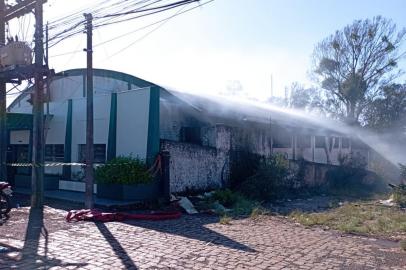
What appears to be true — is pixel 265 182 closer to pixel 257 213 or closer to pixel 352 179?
pixel 257 213

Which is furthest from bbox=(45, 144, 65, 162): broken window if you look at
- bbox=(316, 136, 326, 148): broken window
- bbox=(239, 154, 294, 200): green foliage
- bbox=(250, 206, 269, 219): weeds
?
bbox=(316, 136, 326, 148): broken window

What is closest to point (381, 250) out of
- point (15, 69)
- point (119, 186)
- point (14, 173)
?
point (119, 186)

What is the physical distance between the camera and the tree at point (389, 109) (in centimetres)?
4006

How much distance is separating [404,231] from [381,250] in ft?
7.07

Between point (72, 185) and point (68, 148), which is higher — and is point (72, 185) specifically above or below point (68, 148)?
below

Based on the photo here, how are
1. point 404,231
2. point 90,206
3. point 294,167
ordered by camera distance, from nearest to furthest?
point 404,231, point 90,206, point 294,167

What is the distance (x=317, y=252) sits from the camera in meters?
7.55

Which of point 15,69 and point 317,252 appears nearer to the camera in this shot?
point 317,252

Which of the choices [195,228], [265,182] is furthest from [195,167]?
[195,228]

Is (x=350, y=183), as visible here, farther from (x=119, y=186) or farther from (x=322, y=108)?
(x=322, y=108)

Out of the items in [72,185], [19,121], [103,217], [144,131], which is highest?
[19,121]

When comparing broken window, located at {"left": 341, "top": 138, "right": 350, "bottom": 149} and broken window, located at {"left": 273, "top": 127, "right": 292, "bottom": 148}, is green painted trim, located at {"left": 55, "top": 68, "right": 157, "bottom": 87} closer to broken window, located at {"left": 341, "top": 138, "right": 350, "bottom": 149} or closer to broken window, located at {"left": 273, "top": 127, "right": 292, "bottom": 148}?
broken window, located at {"left": 273, "top": 127, "right": 292, "bottom": 148}

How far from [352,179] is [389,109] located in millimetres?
18751

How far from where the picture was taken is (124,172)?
14070 mm
